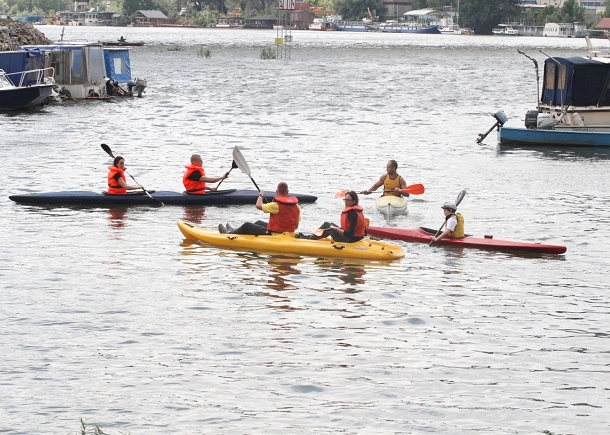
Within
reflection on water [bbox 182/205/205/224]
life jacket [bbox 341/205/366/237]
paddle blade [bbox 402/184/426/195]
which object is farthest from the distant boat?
life jacket [bbox 341/205/366/237]

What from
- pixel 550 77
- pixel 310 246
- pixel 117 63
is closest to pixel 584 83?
pixel 550 77

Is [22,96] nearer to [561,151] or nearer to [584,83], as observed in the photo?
[561,151]

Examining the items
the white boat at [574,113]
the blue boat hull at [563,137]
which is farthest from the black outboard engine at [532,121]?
the blue boat hull at [563,137]

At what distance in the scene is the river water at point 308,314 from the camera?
12086 mm

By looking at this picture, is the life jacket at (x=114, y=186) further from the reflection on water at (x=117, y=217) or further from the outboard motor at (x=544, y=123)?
the outboard motor at (x=544, y=123)

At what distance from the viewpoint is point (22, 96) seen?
44.6 meters

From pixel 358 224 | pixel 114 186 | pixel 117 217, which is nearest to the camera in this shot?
pixel 358 224

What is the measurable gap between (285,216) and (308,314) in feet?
12.9

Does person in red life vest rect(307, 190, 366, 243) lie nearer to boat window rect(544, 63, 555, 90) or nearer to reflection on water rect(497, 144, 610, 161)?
reflection on water rect(497, 144, 610, 161)

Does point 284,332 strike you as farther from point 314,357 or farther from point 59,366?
point 59,366

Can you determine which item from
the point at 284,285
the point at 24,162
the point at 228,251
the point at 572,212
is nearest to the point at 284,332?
the point at 284,285

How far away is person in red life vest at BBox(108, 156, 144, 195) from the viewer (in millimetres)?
23156

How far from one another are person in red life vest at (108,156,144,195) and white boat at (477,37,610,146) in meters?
16.3

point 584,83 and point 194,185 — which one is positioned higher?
point 584,83
